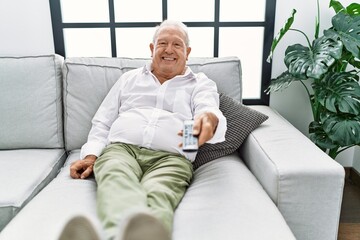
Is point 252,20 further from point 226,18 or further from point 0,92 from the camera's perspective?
point 0,92

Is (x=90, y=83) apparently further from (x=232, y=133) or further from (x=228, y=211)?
(x=228, y=211)

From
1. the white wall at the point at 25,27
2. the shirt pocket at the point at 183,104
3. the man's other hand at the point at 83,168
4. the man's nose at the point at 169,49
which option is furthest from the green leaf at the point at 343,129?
the white wall at the point at 25,27

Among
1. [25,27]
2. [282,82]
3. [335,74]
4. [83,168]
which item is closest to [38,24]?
[25,27]

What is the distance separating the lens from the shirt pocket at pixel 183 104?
1.57 m

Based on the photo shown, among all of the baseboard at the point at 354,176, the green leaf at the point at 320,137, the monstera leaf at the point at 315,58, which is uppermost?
the monstera leaf at the point at 315,58

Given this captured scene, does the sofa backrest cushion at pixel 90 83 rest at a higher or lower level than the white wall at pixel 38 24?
lower

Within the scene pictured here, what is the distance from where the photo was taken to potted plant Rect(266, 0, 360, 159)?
168 centimetres

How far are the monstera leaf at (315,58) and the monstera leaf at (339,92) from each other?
0.15 metres

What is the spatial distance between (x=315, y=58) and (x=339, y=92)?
22 centimetres

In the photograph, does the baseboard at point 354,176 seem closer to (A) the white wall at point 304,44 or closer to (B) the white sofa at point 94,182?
(A) the white wall at point 304,44

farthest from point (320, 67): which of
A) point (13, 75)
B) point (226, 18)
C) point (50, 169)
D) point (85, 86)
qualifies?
point (13, 75)

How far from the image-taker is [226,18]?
2.16 metres

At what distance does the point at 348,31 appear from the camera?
174 centimetres

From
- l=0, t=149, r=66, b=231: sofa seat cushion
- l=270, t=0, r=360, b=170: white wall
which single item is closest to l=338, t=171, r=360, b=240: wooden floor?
l=270, t=0, r=360, b=170: white wall
